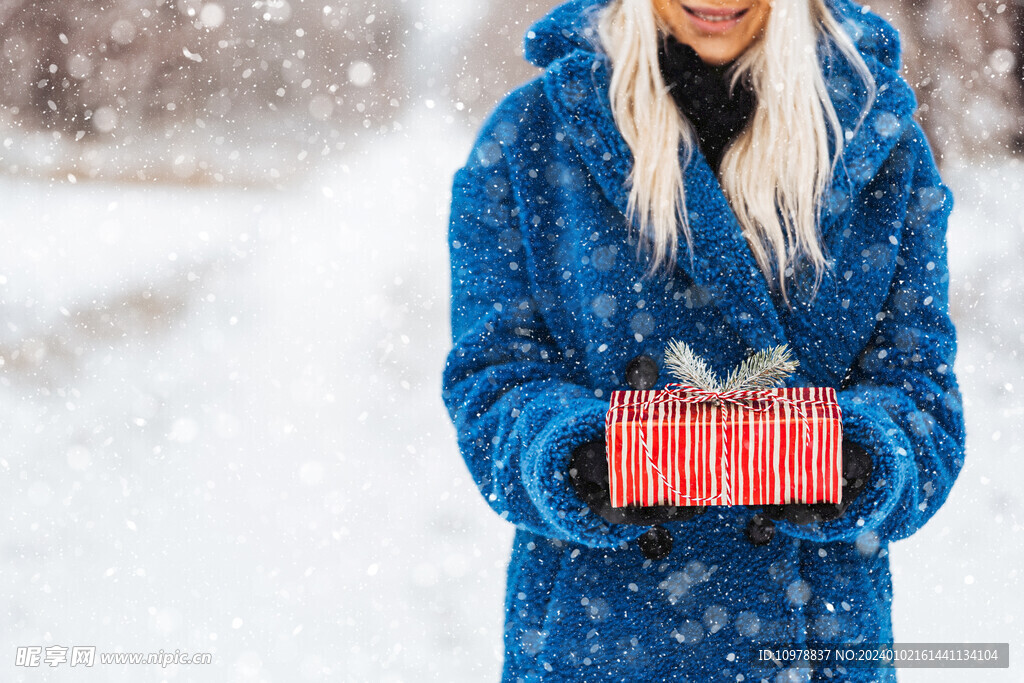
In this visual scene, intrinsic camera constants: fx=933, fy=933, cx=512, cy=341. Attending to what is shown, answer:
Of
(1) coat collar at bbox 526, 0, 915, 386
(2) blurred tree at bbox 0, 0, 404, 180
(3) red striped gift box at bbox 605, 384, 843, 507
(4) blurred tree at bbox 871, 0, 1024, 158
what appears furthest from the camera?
(2) blurred tree at bbox 0, 0, 404, 180

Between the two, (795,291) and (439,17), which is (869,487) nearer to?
(795,291)

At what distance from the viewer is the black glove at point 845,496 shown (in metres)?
0.67

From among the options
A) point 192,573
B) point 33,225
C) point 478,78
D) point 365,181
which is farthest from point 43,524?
point 478,78

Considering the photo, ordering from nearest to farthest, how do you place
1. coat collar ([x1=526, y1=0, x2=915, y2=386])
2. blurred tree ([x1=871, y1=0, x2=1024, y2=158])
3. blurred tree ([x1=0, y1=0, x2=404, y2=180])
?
coat collar ([x1=526, y1=0, x2=915, y2=386]), blurred tree ([x1=871, y1=0, x2=1024, y2=158]), blurred tree ([x1=0, y1=0, x2=404, y2=180])

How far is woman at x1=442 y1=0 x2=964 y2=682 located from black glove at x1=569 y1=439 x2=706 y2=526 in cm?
6

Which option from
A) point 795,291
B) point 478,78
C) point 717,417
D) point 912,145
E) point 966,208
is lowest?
point 717,417

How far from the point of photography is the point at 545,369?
847 mm

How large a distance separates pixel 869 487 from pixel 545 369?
0.96ft

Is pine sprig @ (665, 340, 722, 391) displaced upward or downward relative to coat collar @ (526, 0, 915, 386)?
downward

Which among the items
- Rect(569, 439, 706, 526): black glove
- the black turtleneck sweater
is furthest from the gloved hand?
the black turtleneck sweater

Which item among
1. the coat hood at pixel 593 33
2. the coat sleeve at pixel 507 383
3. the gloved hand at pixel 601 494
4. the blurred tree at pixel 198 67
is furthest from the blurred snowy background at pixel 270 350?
the gloved hand at pixel 601 494

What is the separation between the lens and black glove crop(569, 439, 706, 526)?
679mm

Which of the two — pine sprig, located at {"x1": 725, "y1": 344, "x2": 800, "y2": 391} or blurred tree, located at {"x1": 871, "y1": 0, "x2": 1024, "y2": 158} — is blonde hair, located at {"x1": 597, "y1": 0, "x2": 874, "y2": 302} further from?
blurred tree, located at {"x1": 871, "y1": 0, "x2": 1024, "y2": 158}

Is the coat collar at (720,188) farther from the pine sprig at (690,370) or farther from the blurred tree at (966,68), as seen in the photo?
the blurred tree at (966,68)
